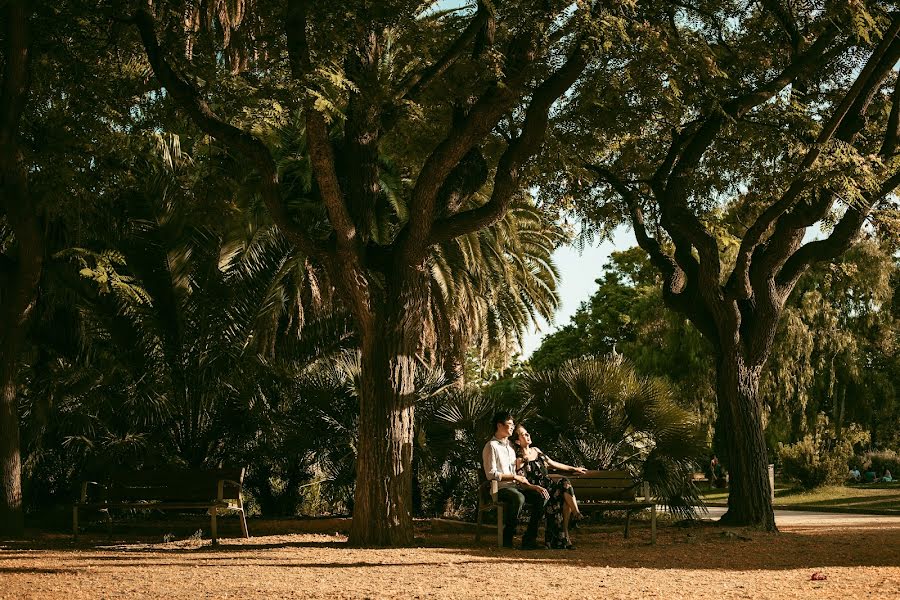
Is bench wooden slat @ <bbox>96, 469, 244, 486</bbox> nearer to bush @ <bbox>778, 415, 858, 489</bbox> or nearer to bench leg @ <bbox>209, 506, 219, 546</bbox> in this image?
bench leg @ <bbox>209, 506, 219, 546</bbox>

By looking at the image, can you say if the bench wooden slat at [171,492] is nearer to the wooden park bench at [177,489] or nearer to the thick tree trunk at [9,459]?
the wooden park bench at [177,489]

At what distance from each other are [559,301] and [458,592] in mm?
20911

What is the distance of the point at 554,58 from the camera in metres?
14.1

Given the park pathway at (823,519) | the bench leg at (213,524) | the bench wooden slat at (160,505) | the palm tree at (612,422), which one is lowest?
the park pathway at (823,519)

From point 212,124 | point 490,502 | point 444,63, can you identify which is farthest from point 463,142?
point 490,502

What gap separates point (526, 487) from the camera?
11.9 metres

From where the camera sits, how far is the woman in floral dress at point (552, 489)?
38.3 ft

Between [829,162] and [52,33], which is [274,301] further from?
[829,162]

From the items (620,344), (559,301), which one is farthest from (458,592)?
(620,344)

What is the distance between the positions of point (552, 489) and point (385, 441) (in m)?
2.02

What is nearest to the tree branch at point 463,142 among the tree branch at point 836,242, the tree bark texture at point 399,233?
the tree bark texture at point 399,233

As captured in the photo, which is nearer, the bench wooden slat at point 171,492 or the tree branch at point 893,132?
the bench wooden slat at point 171,492

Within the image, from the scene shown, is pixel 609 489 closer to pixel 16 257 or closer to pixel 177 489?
pixel 177 489

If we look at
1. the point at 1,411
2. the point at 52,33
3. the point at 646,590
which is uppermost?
the point at 52,33
